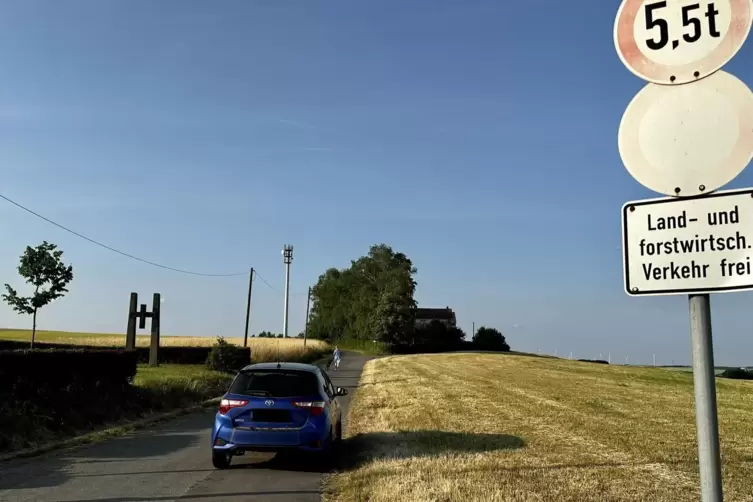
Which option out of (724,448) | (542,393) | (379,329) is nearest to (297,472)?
(724,448)

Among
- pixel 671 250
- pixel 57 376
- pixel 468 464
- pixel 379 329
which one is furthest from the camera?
pixel 379 329

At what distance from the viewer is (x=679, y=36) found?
2857mm

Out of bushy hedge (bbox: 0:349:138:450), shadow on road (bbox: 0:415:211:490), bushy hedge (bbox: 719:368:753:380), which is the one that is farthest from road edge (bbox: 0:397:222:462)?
bushy hedge (bbox: 719:368:753:380)

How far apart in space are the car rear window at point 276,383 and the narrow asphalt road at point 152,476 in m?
1.17

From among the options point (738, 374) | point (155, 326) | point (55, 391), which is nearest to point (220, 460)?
point (55, 391)

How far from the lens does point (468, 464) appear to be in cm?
991

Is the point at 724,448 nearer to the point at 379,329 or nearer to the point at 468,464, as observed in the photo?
the point at 468,464

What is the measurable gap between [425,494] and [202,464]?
4.60 meters

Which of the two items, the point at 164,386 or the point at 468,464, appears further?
the point at 164,386

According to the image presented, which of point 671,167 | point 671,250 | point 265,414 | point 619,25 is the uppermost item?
point 619,25

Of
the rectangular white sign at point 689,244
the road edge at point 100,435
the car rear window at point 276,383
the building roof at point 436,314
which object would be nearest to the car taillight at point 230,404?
the car rear window at point 276,383

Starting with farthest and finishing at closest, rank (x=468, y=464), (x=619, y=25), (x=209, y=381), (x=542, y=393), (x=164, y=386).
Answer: (x=209, y=381), (x=542, y=393), (x=164, y=386), (x=468, y=464), (x=619, y=25)

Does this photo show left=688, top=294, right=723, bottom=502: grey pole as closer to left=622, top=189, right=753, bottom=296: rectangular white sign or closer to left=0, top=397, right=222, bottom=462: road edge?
left=622, top=189, right=753, bottom=296: rectangular white sign

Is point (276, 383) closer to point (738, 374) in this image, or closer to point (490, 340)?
point (738, 374)
